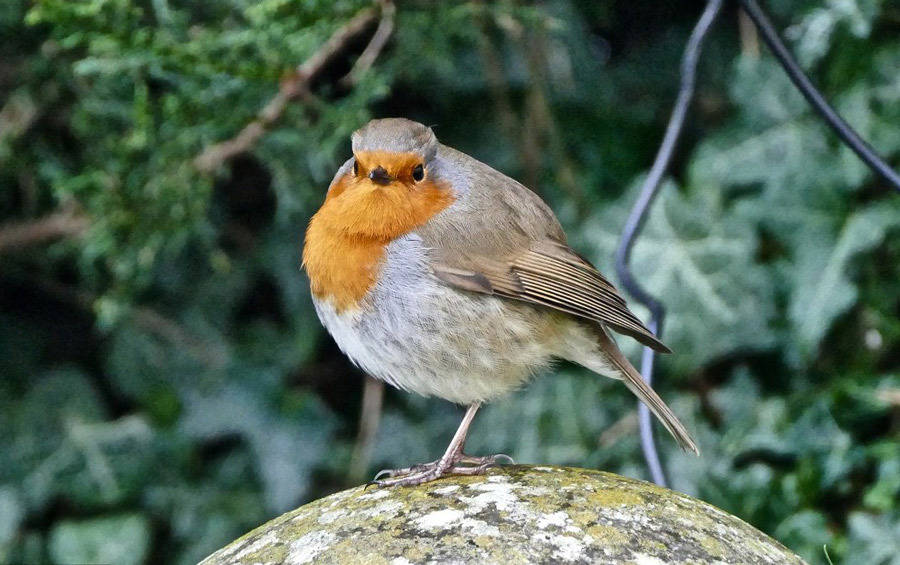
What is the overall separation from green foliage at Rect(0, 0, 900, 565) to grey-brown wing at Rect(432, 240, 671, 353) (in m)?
0.86

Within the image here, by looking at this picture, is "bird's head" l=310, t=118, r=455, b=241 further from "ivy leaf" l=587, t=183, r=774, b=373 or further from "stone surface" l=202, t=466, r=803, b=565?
"ivy leaf" l=587, t=183, r=774, b=373

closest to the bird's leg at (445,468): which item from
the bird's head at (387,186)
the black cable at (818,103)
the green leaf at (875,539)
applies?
the bird's head at (387,186)

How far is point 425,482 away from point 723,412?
168 cm

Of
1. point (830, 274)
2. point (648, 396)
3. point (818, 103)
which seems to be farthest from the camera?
point (830, 274)

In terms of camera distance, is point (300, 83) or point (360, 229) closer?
point (360, 229)

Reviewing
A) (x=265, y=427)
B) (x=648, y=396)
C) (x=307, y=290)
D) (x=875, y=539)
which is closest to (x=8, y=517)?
(x=265, y=427)

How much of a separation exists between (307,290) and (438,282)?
1.33 m

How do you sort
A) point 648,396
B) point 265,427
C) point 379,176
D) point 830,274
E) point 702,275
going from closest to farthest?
point 379,176 < point 648,396 < point 830,274 < point 702,275 < point 265,427

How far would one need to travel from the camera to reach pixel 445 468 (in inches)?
86.1

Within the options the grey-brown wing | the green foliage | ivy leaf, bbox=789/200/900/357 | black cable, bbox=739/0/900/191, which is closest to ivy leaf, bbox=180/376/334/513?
the green foliage

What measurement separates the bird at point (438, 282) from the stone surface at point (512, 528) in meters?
0.23

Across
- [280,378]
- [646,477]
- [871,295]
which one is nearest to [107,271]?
[280,378]

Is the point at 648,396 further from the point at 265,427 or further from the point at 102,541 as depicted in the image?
the point at 102,541

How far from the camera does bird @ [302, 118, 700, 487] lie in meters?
2.30
